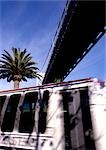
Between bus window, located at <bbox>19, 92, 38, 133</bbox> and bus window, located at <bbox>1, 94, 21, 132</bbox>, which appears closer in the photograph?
bus window, located at <bbox>19, 92, 38, 133</bbox>

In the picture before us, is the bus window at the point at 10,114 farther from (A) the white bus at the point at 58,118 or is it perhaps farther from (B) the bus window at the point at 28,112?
(B) the bus window at the point at 28,112

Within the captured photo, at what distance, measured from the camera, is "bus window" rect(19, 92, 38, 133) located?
23.9 feet

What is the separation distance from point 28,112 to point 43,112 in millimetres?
539

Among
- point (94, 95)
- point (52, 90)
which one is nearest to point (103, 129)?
point (94, 95)

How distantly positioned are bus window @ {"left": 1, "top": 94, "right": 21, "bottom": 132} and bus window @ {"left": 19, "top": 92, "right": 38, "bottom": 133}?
372 mm

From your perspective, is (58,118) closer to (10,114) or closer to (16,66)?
(10,114)

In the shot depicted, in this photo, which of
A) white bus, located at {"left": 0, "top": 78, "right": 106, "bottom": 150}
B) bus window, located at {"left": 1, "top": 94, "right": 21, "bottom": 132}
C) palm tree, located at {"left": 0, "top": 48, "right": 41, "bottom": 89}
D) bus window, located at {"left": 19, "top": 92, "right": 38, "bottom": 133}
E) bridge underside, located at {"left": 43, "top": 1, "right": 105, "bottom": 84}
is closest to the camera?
white bus, located at {"left": 0, "top": 78, "right": 106, "bottom": 150}

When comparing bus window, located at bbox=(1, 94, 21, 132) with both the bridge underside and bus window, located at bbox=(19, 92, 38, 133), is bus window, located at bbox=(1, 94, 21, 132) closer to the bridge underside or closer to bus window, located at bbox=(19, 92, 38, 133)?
bus window, located at bbox=(19, 92, 38, 133)

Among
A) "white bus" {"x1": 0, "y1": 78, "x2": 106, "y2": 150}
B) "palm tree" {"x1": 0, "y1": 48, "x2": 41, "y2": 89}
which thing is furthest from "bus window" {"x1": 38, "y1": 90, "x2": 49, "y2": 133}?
"palm tree" {"x1": 0, "y1": 48, "x2": 41, "y2": 89}

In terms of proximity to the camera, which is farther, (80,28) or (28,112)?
(80,28)

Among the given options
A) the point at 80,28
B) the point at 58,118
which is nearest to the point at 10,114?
the point at 58,118

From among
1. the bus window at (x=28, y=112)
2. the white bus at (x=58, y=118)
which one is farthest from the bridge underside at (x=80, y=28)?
the bus window at (x=28, y=112)

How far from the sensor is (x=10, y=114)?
786 cm

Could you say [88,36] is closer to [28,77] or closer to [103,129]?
[103,129]
